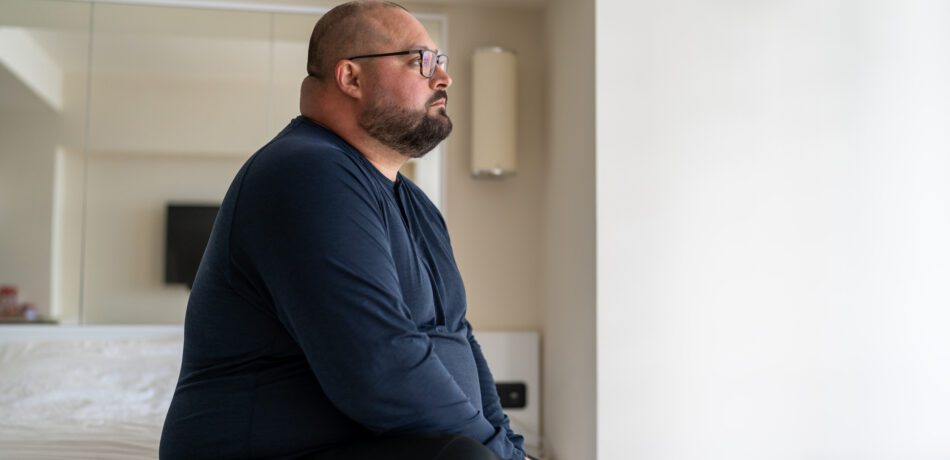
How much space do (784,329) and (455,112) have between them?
179 cm

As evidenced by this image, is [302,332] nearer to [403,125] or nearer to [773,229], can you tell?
[403,125]

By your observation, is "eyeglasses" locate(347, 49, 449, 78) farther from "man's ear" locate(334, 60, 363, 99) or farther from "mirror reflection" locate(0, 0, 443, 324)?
"mirror reflection" locate(0, 0, 443, 324)

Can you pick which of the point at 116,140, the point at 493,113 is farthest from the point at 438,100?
the point at 116,140

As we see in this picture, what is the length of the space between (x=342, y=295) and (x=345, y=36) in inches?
23.0

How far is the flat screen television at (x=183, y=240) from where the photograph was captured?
3812 mm

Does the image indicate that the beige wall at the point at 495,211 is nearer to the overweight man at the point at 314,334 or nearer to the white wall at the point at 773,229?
the white wall at the point at 773,229

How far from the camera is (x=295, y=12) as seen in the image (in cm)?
395

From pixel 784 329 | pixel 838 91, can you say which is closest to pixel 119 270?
pixel 784 329

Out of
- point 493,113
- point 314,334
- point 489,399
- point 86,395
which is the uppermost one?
point 493,113

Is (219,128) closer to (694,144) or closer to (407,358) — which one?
(694,144)

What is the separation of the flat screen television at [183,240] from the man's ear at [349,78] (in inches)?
97.1

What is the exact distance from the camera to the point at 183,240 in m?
3.82

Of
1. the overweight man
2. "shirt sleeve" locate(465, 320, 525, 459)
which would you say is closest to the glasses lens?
the overweight man

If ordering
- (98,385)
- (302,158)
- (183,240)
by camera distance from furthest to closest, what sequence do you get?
(183,240) → (98,385) → (302,158)
